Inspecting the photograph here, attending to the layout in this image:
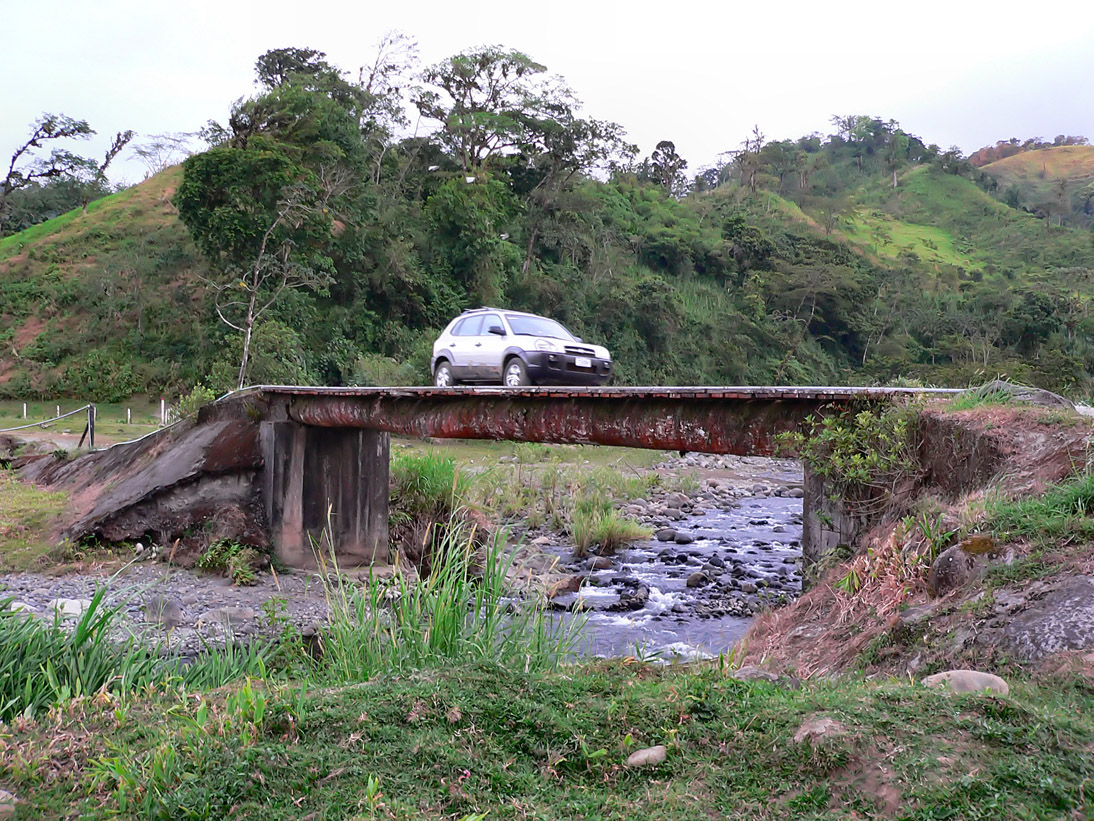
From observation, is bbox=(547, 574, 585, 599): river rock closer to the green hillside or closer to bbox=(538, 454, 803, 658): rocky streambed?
bbox=(538, 454, 803, 658): rocky streambed

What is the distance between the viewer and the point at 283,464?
14.9 meters

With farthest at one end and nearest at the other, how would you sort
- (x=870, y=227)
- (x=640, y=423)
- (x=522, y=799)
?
(x=870, y=227), (x=640, y=423), (x=522, y=799)

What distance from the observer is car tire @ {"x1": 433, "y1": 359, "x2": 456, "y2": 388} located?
50.2ft

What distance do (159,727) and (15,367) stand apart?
38950 millimetres

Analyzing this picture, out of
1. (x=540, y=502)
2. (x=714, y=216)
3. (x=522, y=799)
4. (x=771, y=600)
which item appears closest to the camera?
(x=522, y=799)

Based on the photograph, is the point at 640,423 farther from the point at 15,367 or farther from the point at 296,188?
the point at 15,367

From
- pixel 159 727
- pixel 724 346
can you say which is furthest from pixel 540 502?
pixel 724 346

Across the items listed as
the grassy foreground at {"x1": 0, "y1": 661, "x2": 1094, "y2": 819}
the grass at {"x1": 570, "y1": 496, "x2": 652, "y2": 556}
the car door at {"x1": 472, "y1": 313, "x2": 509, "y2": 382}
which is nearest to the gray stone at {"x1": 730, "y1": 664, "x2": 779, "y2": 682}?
the grassy foreground at {"x1": 0, "y1": 661, "x2": 1094, "y2": 819}

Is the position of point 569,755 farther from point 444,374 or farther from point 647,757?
point 444,374

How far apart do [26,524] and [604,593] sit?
9.51 meters

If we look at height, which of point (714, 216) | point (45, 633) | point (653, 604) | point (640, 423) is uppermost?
point (714, 216)

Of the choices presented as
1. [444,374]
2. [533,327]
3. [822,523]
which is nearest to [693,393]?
[822,523]

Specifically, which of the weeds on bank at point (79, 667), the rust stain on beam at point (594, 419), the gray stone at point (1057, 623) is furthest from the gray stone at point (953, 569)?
the weeds on bank at point (79, 667)

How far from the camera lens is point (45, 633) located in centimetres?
559
